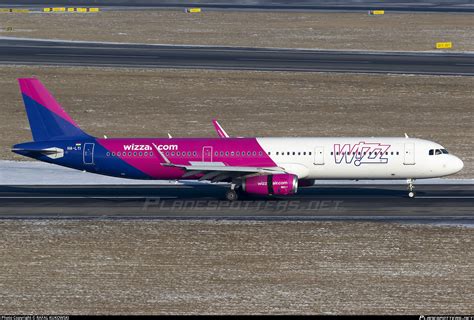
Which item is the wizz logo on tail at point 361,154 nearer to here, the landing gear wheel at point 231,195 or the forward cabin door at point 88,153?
the landing gear wheel at point 231,195

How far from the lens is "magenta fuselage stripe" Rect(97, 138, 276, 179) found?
6344 cm

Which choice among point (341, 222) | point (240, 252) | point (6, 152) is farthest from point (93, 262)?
point (6, 152)

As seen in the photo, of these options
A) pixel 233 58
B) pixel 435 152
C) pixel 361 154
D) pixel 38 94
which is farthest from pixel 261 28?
pixel 361 154

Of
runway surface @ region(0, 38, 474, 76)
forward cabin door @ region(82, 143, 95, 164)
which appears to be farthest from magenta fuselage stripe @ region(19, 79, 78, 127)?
runway surface @ region(0, 38, 474, 76)

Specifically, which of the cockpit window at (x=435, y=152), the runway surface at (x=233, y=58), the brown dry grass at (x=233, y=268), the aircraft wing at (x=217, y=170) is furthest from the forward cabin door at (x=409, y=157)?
the runway surface at (x=233, y=58)

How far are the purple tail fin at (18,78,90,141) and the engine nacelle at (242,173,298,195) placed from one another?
37.9 ft

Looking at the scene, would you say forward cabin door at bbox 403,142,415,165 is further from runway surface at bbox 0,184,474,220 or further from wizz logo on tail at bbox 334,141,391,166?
runway surface at bbox 0,184,474,220

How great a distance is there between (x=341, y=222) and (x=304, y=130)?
3049 cm

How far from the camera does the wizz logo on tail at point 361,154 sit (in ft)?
205

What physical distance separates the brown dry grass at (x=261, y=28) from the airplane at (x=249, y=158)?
58.5m

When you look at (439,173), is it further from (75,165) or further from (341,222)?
(75,165)

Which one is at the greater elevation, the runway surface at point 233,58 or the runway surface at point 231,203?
the runway surface at point 233,58

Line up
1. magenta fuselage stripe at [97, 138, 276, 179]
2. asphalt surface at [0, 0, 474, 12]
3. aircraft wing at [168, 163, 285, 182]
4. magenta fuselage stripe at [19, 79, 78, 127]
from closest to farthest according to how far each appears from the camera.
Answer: aircraft wing at [168, 163, 285, 182]
magenta fuselage stripe at [97, 138, 276, 179]
magenta fuselage stripe at [19, 79, 78, 127]
asphalt surface at [0, 0, 474, 12]

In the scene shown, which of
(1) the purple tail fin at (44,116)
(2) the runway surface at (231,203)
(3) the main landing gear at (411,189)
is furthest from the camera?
(1) the purple tail fin at (44,116)
